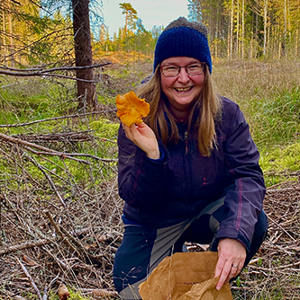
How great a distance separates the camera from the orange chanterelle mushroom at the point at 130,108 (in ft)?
3.92

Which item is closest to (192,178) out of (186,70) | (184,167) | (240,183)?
(184,167)

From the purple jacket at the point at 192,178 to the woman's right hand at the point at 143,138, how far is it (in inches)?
1.4

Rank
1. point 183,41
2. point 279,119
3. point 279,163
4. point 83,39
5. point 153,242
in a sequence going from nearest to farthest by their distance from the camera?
1. point 183,41
2. point 153,242
3. point 279,163
4. point 279,119
5. point 83,39

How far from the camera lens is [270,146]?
4098 millimetres

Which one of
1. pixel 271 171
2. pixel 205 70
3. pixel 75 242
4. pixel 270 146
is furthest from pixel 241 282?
pixel 270 146

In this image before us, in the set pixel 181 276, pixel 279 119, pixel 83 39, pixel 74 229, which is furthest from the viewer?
pixel 83 39

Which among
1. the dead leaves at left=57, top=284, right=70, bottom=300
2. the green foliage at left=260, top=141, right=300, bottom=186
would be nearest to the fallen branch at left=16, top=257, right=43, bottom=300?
the dead leaves at left=57, top=284, right=70, bottom=300

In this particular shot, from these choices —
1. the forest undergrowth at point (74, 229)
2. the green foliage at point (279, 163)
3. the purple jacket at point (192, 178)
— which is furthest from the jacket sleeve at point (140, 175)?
the green foliage at point (279, 163)

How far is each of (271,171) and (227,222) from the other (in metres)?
2.13

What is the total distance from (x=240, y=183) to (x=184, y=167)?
308 millimetres

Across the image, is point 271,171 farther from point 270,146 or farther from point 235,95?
point 235,95

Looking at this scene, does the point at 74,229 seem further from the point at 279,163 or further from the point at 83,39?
the point at 83,39

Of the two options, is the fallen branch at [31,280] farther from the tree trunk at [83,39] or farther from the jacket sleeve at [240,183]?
the tree trunk at [83,39]

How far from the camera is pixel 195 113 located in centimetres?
160
